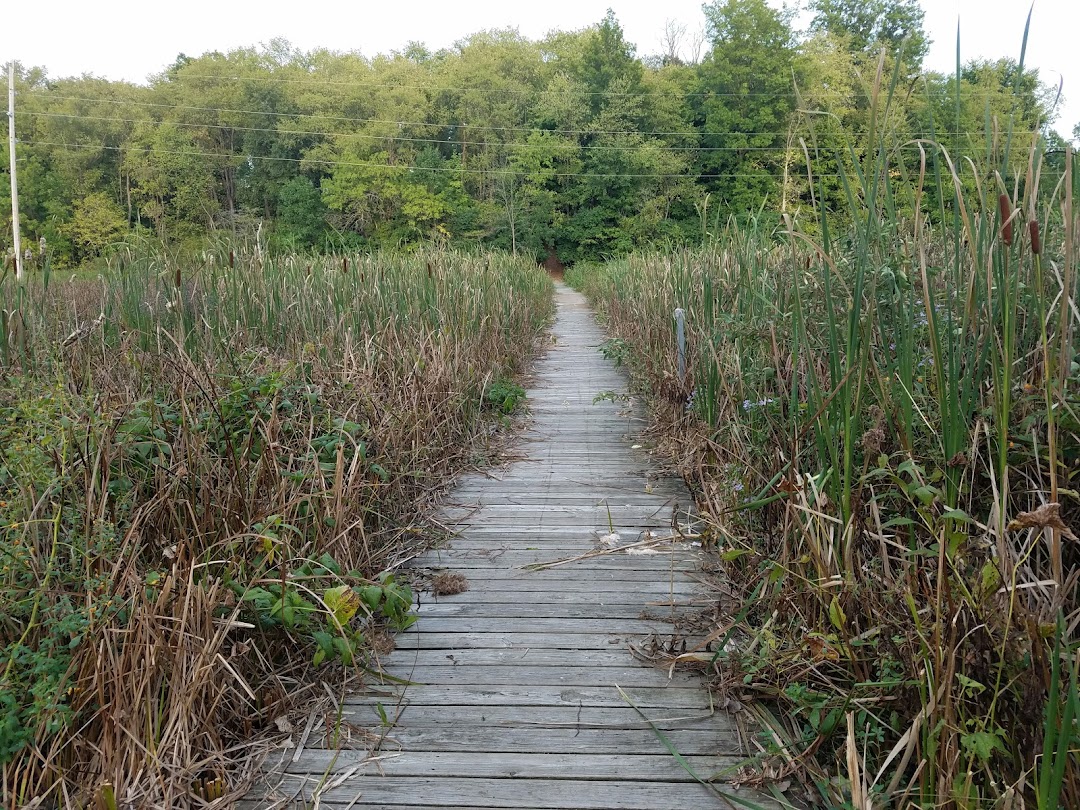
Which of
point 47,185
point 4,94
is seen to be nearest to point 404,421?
point 47,185

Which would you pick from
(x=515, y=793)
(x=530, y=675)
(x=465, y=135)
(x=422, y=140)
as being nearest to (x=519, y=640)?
(x=530, y=675)

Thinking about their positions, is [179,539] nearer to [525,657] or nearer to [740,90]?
[525,657]

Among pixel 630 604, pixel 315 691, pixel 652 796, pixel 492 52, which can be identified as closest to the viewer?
pixel 652 796

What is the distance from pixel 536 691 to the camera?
1952 millimetres

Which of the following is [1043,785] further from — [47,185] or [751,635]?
[47,185]

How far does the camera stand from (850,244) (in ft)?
7.04

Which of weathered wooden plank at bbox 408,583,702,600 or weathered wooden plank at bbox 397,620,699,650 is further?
weathered wooden plank at bbox 408,583,702,600

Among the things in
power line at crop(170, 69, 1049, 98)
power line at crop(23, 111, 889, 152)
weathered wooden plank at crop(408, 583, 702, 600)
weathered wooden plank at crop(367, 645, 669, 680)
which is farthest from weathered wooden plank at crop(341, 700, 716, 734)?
power line at crop(170, 69, 1049, 98)

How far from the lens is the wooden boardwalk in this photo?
156 cm

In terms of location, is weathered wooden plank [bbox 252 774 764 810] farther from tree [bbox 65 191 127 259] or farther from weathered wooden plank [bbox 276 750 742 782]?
tree [bbox 65 191 127 259]

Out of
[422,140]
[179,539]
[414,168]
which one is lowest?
[179,539]

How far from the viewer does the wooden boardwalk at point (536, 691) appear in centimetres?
156

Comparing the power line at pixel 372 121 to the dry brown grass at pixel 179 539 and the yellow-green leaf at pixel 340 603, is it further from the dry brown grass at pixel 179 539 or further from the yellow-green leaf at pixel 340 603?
the yellow-green leaf at pixel 340 603

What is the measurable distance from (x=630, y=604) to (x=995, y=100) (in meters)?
1.95
